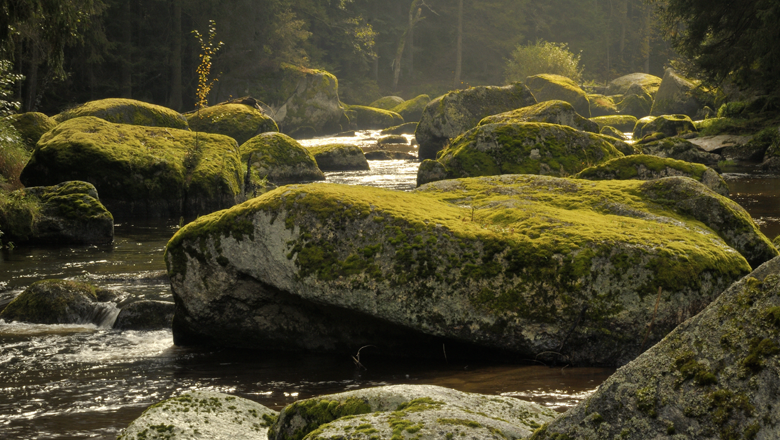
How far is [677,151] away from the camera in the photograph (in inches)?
791

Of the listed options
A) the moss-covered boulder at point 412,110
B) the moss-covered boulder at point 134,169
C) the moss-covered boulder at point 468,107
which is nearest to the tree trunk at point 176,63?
the moss-covered boulder at point 468,107

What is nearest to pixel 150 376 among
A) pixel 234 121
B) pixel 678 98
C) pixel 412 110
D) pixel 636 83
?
pixel 234 121

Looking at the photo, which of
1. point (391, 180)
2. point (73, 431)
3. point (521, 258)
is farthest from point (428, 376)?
point (391, 180)

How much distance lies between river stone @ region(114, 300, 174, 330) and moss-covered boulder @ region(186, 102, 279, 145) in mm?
19047

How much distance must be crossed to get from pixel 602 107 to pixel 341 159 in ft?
100

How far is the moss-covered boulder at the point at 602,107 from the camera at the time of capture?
48463 millimetres

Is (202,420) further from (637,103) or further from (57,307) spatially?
(637,103)

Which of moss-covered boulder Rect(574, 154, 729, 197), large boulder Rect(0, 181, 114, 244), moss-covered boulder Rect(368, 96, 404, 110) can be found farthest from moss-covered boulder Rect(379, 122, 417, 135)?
moss-covered boulder Rect(574, 154, 729, 197)

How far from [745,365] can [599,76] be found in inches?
3230

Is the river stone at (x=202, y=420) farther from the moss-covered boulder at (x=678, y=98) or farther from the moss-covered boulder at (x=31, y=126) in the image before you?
the moss-covered boulder at (x=678, y=98)

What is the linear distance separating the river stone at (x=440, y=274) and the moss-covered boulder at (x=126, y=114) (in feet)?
50.1

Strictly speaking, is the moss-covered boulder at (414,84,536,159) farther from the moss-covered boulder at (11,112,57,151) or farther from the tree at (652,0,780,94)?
the moss-covered boulder at (11,112,57,151)

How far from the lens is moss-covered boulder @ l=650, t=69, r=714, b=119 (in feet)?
115

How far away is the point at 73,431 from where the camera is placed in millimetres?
4609
